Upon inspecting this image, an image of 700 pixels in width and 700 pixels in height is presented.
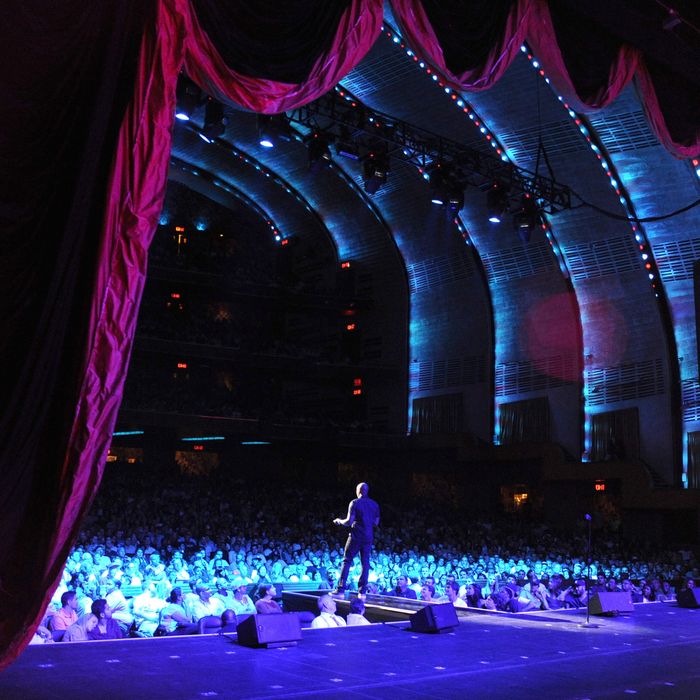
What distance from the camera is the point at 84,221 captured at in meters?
5.93

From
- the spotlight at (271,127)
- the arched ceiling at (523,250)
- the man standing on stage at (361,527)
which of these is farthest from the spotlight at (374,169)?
the man standing on stage at (361,527)

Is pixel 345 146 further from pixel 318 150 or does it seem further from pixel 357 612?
pixel 357 612

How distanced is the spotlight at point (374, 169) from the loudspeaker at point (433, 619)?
9339 millimetres

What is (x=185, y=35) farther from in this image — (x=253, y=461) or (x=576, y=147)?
(x=253, y=461)

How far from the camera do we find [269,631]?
21.1 ft

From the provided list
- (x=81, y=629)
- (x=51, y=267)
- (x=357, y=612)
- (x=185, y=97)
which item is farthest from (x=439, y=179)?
(x=81, y=629)

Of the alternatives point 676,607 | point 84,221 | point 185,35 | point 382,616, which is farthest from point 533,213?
point 84,221

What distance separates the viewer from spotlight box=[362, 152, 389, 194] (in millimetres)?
15211

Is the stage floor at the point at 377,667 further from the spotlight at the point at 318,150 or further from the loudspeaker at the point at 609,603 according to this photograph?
the spotlight at the point at 318,150

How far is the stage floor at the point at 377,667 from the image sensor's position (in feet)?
16.4

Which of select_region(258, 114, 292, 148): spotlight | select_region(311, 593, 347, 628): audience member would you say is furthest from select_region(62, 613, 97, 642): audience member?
select_region(258, 114, 292, 148): spotlight

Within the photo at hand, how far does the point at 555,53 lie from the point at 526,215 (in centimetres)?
666

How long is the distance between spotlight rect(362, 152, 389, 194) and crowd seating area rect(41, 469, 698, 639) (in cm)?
705

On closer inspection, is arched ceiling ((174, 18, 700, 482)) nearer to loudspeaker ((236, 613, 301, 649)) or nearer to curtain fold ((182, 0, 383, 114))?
curtain fold ((182, 0, 383, 114))
